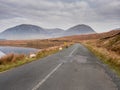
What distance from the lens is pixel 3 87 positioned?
10094 millimetres

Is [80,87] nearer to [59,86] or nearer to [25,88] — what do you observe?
[59,86]

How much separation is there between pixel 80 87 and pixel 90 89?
0.56m

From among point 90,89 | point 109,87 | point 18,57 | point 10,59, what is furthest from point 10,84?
point 18,57

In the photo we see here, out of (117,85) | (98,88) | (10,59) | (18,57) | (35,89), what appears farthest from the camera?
(18,57)

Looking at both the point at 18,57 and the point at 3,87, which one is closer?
the point at 3,87

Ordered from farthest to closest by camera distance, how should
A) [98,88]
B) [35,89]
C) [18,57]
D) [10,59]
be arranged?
[18,57], [10,59], [98,88], [35,89]

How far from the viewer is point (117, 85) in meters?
11.1

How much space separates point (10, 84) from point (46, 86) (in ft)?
5.48

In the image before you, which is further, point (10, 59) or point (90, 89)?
point (10, 59)

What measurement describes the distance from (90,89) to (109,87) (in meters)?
1.10

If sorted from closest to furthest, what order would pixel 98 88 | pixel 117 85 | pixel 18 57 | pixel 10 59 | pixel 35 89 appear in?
pixel 35 89 → pixel 98 88 → pixel 117 85 → pixel 10 59 → pixel 18 57

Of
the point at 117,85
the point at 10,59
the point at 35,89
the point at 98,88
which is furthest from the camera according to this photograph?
the point at 10,59

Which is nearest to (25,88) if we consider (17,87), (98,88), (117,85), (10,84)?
(17,87)

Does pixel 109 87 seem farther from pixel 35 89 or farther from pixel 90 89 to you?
pixel 35 89
